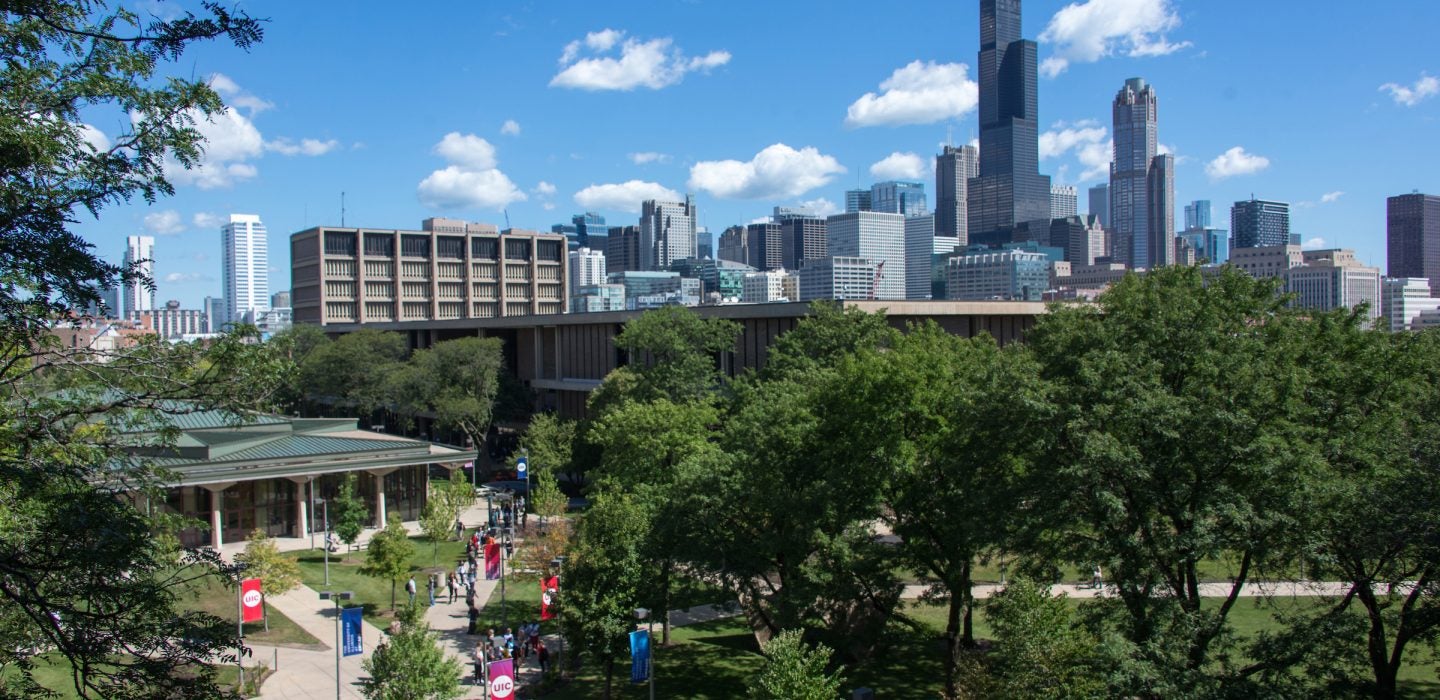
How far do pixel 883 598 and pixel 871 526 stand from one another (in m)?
1.87

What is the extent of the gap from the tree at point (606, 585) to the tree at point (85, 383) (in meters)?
14.7

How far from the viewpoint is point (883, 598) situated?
1018 inches

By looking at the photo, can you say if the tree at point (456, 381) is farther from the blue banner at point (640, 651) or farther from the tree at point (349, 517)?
the blue banner at point (640, 651)

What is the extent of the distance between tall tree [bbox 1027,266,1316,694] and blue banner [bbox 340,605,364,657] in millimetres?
17091

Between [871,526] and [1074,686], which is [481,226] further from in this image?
[1074,686]

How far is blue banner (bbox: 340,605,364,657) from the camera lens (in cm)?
2620

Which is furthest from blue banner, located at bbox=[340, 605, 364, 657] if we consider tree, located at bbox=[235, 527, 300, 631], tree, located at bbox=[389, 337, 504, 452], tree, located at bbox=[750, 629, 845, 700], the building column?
tree, located at bbox=[389, 337, 504, 452]

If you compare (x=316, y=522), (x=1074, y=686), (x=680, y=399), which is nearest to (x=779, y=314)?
(x=680, y=399)

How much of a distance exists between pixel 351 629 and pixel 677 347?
93.7 ft

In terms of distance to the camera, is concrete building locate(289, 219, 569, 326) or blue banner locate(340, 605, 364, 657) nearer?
blue banner locate(340, 605, 364, 657)

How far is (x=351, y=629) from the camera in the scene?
86.6ft

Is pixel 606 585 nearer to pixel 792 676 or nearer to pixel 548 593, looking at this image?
pixel 548 593

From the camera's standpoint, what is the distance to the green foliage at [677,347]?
5228 centimetres

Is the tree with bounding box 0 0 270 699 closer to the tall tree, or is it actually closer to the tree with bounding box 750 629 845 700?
the tree with bounding box 750 629 845 700
